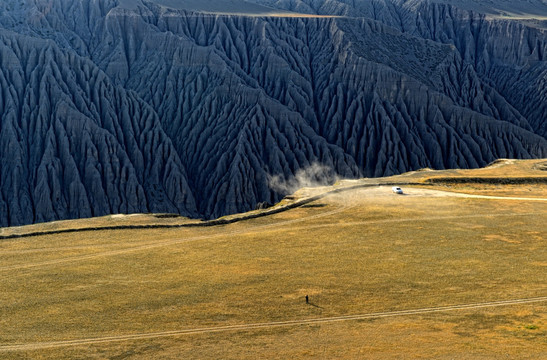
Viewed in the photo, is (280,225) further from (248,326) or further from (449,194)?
(248,326)

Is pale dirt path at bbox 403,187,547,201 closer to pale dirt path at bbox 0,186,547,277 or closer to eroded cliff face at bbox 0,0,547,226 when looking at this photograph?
pale dirt path at bbox 0,186,547,277

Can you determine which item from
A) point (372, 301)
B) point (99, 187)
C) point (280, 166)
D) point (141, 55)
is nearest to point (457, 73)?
point (280, 166)

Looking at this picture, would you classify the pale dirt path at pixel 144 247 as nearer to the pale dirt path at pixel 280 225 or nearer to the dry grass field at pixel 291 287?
the pale dirt path at pixel 280 225

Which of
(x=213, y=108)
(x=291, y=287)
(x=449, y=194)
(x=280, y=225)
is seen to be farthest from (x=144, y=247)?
(x=213, y=108)

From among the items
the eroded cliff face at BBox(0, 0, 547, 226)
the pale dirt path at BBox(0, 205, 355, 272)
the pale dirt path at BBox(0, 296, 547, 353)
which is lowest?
the pale dirt path at BBox(0, 296, 547, 353)

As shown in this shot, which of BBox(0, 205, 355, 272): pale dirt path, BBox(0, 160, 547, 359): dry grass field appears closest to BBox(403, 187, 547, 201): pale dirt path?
BBox(0, 160, 547, 359): dry grass field

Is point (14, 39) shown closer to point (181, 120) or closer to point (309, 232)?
point (181, 120)

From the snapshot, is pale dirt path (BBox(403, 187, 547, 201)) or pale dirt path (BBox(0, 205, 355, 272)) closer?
pale dirt path (BBox(0, 205, 355, 272))
